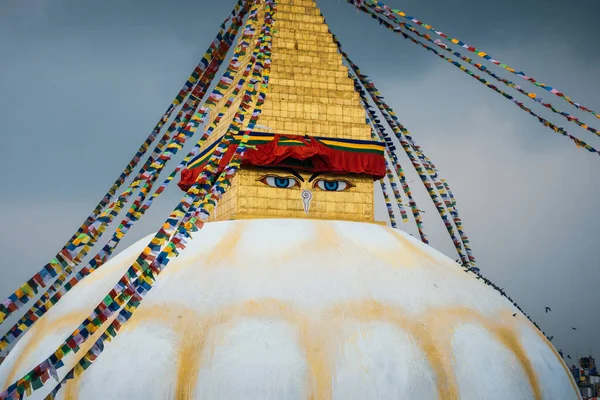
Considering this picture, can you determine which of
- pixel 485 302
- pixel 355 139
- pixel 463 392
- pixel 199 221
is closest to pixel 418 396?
pixel 463 392

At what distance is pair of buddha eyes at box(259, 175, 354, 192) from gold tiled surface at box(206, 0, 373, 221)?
0.06m

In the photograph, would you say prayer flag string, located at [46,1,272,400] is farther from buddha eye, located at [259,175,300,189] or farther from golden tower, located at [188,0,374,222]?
buddha eye, located at [259,175,300,189]

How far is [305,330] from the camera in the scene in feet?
25.0

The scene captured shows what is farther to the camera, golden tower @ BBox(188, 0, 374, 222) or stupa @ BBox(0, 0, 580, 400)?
golden tower @ BBox(188, 0, 374, 222)

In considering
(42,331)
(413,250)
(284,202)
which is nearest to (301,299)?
(413,250)

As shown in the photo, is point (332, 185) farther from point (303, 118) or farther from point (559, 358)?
point (559, 358)

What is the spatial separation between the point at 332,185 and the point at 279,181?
0.72 meters

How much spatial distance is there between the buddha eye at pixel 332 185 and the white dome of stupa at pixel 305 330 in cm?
91

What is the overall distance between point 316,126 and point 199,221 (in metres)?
2.92

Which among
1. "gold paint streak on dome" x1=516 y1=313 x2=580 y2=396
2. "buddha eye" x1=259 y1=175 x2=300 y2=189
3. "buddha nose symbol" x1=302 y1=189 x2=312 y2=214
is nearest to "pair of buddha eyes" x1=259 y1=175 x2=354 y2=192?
"buddha eye" x1=259 y1=175 x2=300 y2=189

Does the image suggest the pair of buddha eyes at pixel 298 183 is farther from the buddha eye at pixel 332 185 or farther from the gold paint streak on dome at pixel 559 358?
the gold paint streak on dome at pixel 559 358

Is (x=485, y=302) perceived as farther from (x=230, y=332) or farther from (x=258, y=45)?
(x=258, y=45)

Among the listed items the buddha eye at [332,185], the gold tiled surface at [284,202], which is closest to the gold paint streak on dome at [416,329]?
the gold tiled surface at [284,202]

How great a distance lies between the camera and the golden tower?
9.84 m
